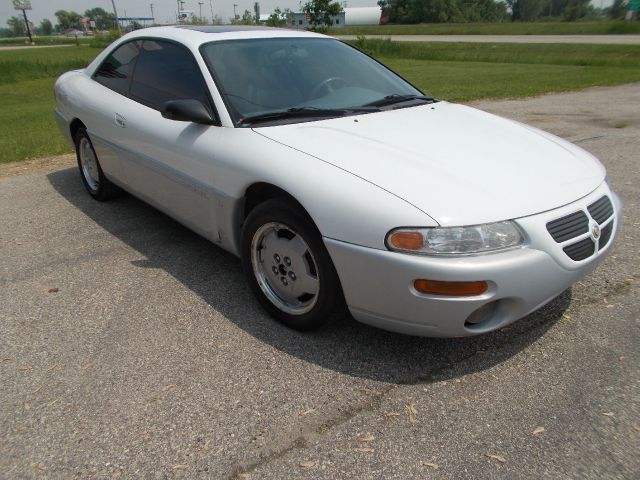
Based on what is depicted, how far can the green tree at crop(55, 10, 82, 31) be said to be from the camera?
465 feet

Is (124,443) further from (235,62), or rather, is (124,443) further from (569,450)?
(235,62)

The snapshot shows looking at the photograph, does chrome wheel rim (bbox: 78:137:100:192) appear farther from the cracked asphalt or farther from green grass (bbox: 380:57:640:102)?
green grass (bbox: 380:57:640:102)

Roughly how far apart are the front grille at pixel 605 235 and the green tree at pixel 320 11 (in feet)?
105

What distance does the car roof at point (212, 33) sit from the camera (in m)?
3.53

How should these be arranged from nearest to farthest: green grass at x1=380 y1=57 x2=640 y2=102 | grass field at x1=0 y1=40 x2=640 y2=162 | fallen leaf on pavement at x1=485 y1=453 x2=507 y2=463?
fallen leaf on pavement at x1=485 y1=453 x2=507 y2=463 < grass field at x1=0 y1=40 x2=640 y2=162 < green grass at x1=380 y1=57 x2=640 y2=102

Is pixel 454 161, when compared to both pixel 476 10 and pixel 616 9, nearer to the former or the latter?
pixel 616 9

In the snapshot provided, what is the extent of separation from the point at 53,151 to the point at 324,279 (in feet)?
19.4

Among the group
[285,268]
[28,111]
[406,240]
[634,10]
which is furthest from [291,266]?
[634,10]

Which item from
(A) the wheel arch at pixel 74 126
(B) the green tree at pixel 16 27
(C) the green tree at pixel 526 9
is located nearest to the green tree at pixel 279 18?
(A) the wheel arch at pixel 74 126

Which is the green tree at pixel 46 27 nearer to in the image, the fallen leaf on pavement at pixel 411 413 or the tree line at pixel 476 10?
the tree line at pixel 476 10

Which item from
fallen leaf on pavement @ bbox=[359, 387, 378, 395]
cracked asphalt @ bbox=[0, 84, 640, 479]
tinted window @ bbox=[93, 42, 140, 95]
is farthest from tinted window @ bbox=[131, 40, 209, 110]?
fallen leaf on pavement @ bbox=[359, 387, 378, 395]

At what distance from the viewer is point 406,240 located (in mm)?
2209

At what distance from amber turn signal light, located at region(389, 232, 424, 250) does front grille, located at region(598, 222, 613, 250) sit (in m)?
0.98

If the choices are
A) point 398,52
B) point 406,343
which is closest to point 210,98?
point 406,343
